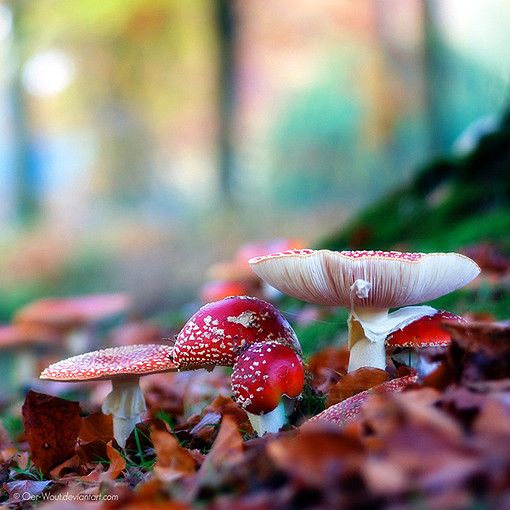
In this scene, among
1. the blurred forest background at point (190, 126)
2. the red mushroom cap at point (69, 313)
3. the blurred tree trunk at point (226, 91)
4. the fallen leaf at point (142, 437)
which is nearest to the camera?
the fallen leaf at point (142, 437)

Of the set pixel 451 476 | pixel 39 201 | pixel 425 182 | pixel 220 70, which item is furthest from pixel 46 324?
pixel 220 70

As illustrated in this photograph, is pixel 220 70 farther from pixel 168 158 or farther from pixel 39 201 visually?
pixel 39 201

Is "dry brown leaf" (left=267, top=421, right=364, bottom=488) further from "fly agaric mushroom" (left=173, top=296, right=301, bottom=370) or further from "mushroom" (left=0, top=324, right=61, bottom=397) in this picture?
"mushroom" (left=0, top=324, right=61, bottom=397)

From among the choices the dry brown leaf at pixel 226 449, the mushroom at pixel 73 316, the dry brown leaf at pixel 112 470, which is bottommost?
the mushroom at pixel 73 316

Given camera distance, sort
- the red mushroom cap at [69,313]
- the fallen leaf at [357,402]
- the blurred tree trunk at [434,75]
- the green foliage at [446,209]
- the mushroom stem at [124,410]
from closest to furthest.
A: the fallen leaf at [357,402], the mushroom stem at [124,410], the green foliage at [446,209], the red mushroom cap at [69,313], the blurred tree trunk at [434,75]

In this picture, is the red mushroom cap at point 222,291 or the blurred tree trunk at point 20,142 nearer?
the red mushroom cap at point 222,291

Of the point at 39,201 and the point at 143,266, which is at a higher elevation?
the point at 39,201

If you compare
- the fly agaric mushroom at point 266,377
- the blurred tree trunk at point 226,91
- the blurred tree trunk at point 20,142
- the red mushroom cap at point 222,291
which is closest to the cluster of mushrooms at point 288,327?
the fly agaric mushroom at point 266,377

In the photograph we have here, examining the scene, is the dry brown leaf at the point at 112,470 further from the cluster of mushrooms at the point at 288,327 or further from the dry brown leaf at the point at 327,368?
the dry brown leaf at the point at 327,368

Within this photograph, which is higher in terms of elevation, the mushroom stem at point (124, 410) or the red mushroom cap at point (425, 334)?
the red mushroom cap at point (425, 334)
